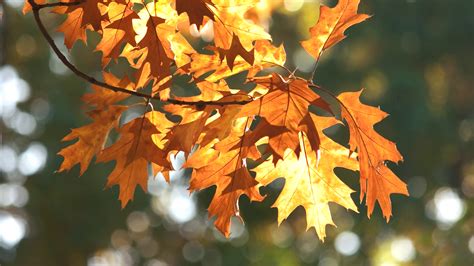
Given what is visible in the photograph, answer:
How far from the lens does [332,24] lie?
71.3 inches

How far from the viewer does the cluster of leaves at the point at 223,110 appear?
63.3 inches

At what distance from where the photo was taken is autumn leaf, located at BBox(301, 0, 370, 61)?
1.77 metres

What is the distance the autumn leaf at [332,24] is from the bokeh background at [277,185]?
571 cm

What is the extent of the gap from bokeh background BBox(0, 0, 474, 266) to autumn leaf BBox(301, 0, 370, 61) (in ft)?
18.7

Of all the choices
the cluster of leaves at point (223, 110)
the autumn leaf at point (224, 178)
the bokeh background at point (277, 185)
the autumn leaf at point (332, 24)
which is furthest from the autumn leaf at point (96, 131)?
the bokeh background at point (277, 185)

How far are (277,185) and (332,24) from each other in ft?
19.2

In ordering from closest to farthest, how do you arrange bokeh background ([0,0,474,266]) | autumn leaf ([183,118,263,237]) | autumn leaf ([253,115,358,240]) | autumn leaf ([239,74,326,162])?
autumn leaf ([239,74,326,162]) < autumn leaf ([183,118,263,237]) < autumn leaf ([253,115,358,240]) < bokeh background ([0,0,474,266])

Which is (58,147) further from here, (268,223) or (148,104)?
(148,104)

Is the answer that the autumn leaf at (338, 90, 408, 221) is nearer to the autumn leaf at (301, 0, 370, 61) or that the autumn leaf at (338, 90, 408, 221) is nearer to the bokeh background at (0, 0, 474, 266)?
the autumn leaf at (301, 0, 370, 61)

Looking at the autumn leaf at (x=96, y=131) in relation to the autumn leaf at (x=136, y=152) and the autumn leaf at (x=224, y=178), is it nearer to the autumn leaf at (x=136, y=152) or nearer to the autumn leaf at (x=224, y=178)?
the autumn leaf at (x=136, y=152)

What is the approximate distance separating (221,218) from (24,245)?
6815 mm

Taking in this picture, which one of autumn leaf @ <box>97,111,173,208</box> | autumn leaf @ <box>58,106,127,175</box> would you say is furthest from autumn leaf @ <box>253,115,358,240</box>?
autumn leaf @ <box>58,106,127,175</box>

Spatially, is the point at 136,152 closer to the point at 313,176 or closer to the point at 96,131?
the point at 96,131

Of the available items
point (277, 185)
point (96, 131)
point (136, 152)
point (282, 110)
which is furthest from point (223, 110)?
point (277, 185)
